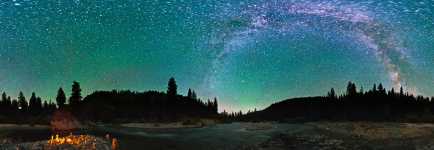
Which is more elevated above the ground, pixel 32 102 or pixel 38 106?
pixel 32 102

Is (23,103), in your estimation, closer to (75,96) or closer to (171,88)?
(75,96)

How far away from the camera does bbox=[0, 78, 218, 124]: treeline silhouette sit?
425ft

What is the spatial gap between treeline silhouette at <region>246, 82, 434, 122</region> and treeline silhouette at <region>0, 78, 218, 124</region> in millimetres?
27993

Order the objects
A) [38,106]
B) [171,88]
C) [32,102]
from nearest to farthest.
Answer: [32,102]
[38,106]
[171,88]

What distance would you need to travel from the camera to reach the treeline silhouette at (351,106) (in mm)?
116062

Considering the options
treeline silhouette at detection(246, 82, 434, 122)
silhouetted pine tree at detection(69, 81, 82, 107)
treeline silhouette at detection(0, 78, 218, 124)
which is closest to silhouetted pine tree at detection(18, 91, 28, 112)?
treeline silhouette at detection(0, 78, 218, 124)

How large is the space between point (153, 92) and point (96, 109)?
5118 cm

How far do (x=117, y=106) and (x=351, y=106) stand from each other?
3130 inches

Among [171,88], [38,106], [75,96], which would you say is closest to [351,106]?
[171,88]

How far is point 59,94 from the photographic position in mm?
145875

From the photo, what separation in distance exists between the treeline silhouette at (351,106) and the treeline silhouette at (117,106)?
28.0 m

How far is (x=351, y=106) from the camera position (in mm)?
131875

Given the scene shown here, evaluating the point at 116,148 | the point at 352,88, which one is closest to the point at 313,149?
the point at 116,148

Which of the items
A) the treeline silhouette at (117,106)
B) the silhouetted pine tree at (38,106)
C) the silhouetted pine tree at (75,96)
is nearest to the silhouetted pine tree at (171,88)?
the treeline silhouette at (117,106)
